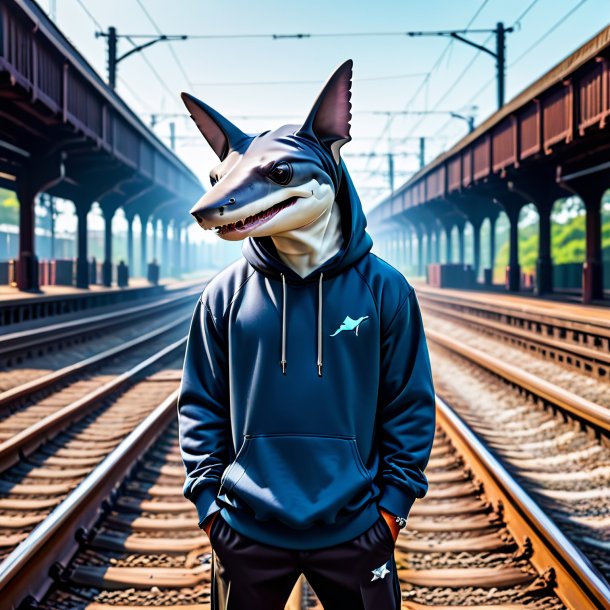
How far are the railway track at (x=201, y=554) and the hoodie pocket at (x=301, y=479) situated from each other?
152 centimetres

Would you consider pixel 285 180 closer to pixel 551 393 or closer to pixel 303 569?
pixel 303 569

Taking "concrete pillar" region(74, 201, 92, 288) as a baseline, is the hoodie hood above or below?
below

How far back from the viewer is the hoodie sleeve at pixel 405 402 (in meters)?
1.57

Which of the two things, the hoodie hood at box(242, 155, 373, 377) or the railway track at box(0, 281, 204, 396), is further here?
the railway track at box(0, 281, 204, 396)

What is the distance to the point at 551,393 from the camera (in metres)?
7.04

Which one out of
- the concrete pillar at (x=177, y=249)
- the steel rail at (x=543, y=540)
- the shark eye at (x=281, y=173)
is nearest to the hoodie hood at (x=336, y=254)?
the shark eye at (x=281, y=173)

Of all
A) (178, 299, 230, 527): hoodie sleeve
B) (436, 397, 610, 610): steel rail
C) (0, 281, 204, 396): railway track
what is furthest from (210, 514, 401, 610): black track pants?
(0, 281, 204, 396): railway track

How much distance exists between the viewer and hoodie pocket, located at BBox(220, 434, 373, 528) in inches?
56.8

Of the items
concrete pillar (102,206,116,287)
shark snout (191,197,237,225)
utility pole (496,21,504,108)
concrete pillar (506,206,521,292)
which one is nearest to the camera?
shark snout (191,197,237,225)

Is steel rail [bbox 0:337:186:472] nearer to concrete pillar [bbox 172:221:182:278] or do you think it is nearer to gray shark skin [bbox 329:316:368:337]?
gray shark skin [bbox 329:316:368:337]

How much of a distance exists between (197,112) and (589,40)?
39.8ft

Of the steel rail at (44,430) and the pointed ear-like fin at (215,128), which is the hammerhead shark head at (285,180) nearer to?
the pointed ear-like fin at (215,128)

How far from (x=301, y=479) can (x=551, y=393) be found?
20.7 feet

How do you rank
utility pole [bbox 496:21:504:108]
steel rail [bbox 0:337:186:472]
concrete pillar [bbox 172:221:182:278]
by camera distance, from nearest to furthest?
steel rail [bbox 0:337:186:472] → utility pole [bbox 496:21:504:108] → concrete pillar [bbox 172:221:182:278]
